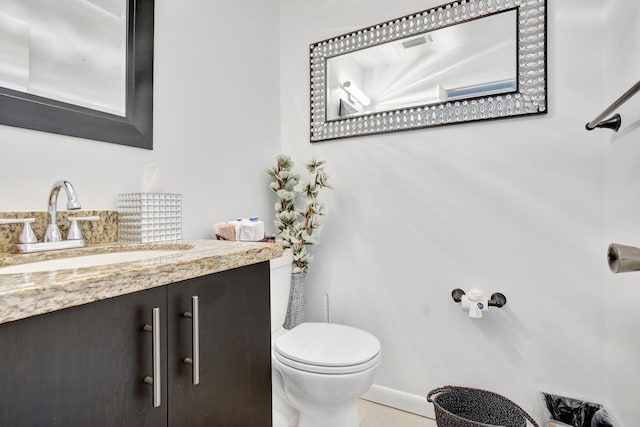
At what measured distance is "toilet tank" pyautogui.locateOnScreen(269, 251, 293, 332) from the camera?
149cm

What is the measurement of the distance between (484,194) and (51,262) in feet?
5.28

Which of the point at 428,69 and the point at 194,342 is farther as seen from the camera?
the point at 428,69

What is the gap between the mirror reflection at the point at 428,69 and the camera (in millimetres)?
1479

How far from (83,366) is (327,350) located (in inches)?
36.6

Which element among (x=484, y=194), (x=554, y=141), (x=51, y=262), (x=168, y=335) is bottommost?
(x=168, y=335)

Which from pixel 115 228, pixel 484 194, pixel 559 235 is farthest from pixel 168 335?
pixel 559 235

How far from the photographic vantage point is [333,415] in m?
1.33

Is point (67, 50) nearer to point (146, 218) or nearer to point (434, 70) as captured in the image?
point (146, 218)

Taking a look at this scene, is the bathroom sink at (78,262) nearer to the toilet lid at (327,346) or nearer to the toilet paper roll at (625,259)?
the toilet lid at (327,346)

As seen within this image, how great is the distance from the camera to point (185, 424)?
0.70 meters

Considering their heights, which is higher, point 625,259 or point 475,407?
point 625,259

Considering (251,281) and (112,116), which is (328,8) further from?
(251,281)

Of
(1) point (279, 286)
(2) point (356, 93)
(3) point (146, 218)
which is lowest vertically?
(1) point (279, 286)

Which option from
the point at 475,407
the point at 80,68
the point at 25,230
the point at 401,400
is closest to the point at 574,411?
the point at 475,407
